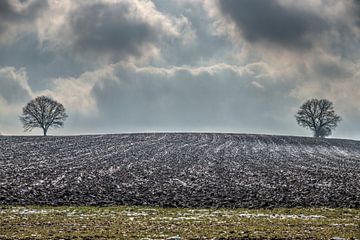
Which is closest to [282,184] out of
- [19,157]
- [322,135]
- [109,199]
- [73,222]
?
[109,199]

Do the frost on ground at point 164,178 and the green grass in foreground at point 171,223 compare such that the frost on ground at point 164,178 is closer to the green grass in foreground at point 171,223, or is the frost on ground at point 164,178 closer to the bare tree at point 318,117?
the green grass in foreground at point 171,223

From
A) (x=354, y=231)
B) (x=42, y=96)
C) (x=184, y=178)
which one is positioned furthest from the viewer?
(x=42, y=96)

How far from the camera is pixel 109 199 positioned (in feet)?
114

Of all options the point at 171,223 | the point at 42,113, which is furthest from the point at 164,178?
the point at 42,113

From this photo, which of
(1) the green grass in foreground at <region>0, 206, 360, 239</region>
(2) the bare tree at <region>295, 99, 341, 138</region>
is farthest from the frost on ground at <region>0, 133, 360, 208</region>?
(2) the bare tree at <region>295, 99, 341, 138</region>

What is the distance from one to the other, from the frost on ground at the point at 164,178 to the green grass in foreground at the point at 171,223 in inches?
119

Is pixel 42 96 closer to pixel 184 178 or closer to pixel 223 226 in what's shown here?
pixel 184 178

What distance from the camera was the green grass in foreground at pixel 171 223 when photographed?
20.5 metres

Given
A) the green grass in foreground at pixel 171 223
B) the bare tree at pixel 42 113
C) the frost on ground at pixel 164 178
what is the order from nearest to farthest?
the green grass in foreground at pixel 171 223
the frost on ground at pixel 164 178
the bare tree at pixel 42 113

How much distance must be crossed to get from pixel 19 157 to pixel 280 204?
42844mm

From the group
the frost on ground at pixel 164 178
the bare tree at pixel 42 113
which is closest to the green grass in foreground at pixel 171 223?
the frost on ground at pixel 164 178

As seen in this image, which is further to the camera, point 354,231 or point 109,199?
point 109,199

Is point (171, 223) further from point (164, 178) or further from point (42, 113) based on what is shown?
point (42, 113)

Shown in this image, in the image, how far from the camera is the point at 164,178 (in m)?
45.5
